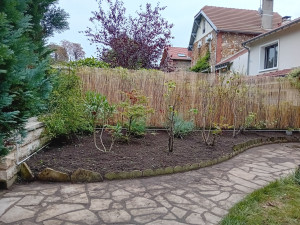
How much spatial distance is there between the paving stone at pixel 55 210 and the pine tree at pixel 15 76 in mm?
781

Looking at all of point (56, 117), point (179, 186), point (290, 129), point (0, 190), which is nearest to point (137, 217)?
point (179, 186)

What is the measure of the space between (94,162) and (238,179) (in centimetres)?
213

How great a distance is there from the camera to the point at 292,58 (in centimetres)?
928

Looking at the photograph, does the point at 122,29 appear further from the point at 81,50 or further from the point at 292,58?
the point at 81,50

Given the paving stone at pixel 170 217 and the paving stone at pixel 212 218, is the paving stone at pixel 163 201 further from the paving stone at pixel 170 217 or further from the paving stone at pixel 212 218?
the paving stone at pixel 212 218

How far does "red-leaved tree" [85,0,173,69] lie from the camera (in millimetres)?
10211

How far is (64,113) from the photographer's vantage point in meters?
4.23

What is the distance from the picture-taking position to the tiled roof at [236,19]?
14.2 meters

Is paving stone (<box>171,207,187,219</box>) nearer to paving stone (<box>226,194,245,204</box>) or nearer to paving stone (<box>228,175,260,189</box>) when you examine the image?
paving stone (<box>226,194,245,204</box>)

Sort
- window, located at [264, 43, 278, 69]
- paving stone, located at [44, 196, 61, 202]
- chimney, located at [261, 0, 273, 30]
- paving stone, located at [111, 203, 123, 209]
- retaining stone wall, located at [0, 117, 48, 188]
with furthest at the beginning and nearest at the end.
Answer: chimney, located at [261, 0, 273, 30] < window, located at [264, 43, 278, 69] < retaining stone wall, located at [0, 117, 48, 188] < paving stone, located at [44, 196, 61, 202] < paving stone, located at [111, 203, 123, 209]

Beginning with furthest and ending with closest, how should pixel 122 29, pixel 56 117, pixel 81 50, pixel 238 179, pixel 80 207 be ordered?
pixel 81 50
pixel 122 29
pixel 56 117
pixel 238 179
pixel 80 207

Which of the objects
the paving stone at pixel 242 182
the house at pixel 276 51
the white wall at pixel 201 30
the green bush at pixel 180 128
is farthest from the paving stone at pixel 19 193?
the white wall at pixel 201 30

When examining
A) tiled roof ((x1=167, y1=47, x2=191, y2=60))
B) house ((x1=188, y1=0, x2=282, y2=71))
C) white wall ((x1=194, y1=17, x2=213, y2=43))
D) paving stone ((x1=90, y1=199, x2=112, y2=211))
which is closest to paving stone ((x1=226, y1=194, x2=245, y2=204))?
paving stone ((x1=90, y1=199, x2=112, y2=211))

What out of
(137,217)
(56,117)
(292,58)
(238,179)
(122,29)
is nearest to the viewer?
(137,217)
